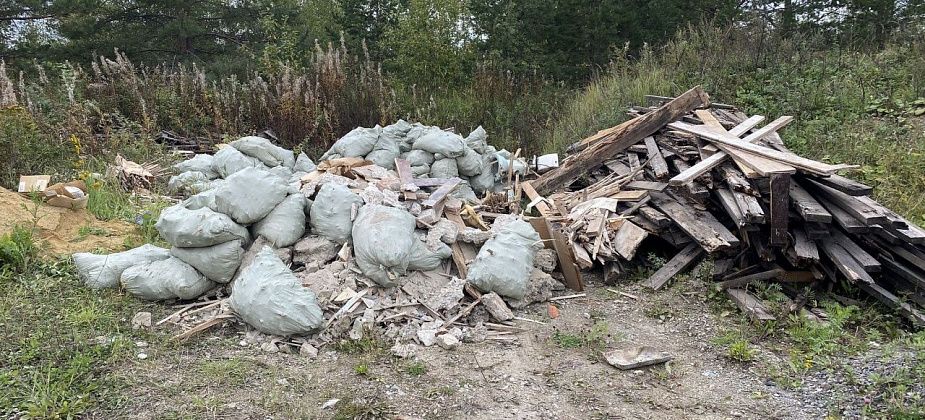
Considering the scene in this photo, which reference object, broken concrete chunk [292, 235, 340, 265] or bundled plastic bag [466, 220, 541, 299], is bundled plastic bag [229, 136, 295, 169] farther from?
bundled plastic bag [466, 220, 541, 299]

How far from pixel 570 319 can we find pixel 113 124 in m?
7.15

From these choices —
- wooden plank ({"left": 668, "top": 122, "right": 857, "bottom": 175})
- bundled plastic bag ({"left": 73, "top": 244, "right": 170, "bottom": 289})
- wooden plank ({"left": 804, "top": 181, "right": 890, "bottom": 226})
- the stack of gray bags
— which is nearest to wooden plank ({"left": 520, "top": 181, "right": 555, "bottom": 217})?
the stack of gray bags

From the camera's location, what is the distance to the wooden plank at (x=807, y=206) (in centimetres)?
435

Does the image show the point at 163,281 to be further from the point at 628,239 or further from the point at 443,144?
the point at 628,239

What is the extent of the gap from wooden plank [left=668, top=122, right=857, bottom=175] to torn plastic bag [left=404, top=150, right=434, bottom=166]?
2652 mm

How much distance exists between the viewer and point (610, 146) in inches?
263

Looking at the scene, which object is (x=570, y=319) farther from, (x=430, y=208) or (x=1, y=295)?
(x=1, y=295)

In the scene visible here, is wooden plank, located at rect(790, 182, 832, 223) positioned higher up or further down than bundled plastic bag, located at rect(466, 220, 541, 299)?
higher up

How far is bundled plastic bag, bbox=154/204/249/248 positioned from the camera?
4.35 m

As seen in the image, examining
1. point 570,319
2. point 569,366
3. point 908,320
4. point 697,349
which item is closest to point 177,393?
point 569,366

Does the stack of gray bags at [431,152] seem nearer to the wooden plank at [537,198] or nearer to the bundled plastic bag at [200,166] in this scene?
the wooden plank at [537,198]

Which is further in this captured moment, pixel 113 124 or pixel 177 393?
pixel 113 124

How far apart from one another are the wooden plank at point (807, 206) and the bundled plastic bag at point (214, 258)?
4.22 meters

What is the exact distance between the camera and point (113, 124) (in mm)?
8383
